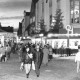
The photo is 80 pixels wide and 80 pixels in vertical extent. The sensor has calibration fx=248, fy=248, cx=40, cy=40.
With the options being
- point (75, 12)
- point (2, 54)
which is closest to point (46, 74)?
point (2, 54)

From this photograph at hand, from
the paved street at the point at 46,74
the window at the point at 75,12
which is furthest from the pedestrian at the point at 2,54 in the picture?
the window at the point at 75,12

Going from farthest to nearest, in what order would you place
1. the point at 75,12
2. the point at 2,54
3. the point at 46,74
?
the point at 75,12 < the point at 2,54 < the point at 46,74

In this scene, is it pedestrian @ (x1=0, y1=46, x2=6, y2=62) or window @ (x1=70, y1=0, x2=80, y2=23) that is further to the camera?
window @ (x1=70, y1=0, x2=80, y2=23)

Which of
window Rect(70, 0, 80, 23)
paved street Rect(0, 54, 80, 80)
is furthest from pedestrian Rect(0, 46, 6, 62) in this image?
window Rect(70, 0, 80, 23)

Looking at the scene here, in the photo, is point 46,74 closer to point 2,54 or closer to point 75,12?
point 2,54

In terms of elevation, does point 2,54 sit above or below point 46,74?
above

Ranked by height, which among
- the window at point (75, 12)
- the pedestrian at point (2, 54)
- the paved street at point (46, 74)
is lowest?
the paved street at point (46, 74)

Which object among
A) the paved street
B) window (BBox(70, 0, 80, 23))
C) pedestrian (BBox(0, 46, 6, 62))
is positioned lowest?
the paved street

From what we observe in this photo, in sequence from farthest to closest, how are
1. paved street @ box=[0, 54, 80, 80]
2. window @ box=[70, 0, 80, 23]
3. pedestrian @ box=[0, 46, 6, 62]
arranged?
window @ box=[70, 0, 80, 23]
pedestrian @ box=[0, 46, 6, 62]
paved street @ box=[0, 54, 80, 80]

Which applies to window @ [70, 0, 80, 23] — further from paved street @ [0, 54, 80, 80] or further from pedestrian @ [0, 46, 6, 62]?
paved street @ [0, 54, 80, 80]

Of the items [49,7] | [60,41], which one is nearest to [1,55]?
[60,41]

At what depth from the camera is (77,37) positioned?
3769cm

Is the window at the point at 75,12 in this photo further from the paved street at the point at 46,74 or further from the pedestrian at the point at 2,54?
the paved street at the point at 46,74

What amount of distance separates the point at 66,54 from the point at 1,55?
14131 mm
